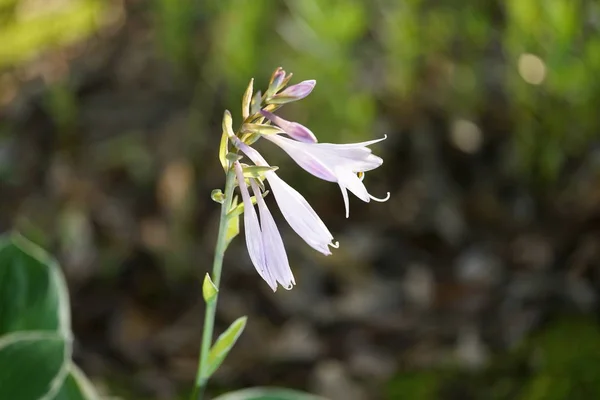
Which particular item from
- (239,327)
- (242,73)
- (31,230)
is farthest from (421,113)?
(239,327)

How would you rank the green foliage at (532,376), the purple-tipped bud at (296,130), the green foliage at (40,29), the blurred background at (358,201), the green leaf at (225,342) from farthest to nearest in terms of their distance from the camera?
the green foliage at (40,29) < the blurred background at (358,201) < the green foliage at (532,376) < the green leaf at (225,342) < the purple-tipped bud at (296,130)

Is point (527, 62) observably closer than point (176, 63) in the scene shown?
Yes

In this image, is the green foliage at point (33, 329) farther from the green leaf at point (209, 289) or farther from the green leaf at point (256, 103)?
the green leaf at point (256, 103)

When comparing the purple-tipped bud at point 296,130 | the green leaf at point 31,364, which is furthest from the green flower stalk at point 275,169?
the green leaf at point 31,364

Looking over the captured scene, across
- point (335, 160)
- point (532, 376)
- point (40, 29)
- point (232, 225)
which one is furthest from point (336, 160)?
point (40, 29)

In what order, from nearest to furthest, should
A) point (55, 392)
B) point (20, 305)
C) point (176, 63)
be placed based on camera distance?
point (55, 392) → point (20, 305) → point (176, 63)

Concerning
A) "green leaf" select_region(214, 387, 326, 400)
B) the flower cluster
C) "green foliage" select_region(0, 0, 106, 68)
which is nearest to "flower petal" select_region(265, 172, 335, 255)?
the flower cluster

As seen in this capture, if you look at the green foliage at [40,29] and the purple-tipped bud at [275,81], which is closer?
the purple-tipped bud at [275,81]

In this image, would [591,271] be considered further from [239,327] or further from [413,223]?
[239,327]
